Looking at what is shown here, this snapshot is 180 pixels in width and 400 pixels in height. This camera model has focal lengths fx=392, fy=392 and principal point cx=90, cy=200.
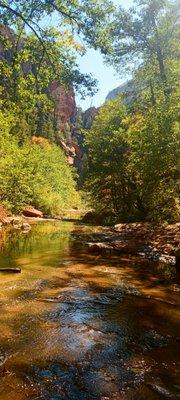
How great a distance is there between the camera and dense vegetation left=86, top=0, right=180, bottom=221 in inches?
744

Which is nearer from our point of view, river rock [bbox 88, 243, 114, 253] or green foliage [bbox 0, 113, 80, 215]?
river rock [bbox 88, 243, 114, 253]

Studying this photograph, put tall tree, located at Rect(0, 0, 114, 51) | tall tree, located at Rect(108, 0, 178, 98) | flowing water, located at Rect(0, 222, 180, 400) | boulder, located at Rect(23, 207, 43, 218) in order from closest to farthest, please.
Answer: flowing water, located at Rect(0, 222, 180, 400), tall tree, located at Rect(0, 0, 114, 51), tall tree, located at Rect(108, 0, 178, 98), boulder, located at Rect(23, 207, 43, 218)

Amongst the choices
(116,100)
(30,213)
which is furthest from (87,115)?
(116,100)

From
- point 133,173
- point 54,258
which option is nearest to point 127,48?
point 133,173

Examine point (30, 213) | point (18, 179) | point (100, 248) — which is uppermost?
point (18, 179)

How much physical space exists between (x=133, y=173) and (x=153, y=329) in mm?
19864

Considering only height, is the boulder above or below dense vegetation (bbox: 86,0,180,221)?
below

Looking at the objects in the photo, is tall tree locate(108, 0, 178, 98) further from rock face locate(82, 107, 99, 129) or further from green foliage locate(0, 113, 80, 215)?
rock face locate(82, 107, 99, 129)

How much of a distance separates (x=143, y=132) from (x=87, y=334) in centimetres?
1537

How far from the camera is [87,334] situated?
6.32m

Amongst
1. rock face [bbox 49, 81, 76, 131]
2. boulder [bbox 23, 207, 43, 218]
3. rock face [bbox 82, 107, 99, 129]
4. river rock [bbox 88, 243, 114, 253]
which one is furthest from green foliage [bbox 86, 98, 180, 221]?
rock face [bbox 82, 107, 99, 129]

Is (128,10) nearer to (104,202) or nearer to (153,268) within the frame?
(104,202)

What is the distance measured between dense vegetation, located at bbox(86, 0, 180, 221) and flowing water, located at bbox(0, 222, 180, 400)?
28.7 ft

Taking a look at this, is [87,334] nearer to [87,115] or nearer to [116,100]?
[116,100]
